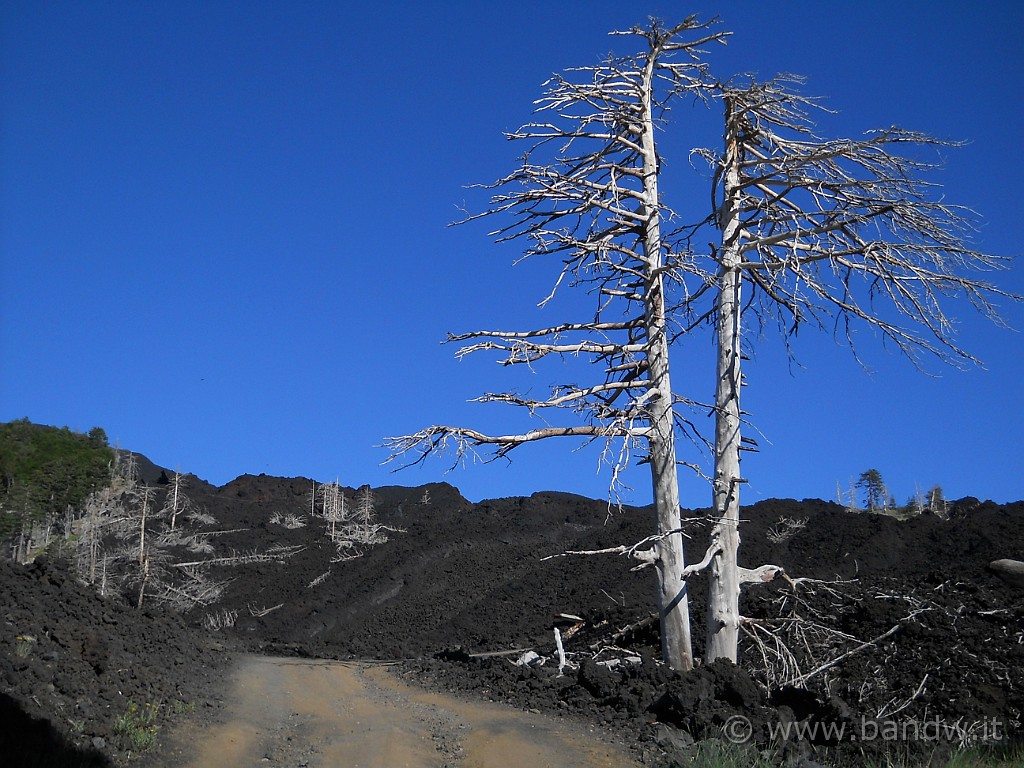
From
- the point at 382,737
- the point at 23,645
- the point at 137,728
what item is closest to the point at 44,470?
the point at 23,645

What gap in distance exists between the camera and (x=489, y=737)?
7785 mm

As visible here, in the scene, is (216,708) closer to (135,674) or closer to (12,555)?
(135,674)

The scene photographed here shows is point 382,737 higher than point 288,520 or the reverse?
the reverse

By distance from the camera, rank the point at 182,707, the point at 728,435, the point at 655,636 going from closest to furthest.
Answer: the point at 182,707, the point at 728,435, the point at 655,636

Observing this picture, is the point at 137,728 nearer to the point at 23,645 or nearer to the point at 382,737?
the point at 23,645

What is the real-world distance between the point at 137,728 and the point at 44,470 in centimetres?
6423

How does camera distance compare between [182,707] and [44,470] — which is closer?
[182,707]

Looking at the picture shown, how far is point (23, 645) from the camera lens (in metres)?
8.53

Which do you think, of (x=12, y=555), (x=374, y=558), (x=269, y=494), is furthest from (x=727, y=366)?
(x=269, y=494)

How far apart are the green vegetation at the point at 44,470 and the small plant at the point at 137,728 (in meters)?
41.1

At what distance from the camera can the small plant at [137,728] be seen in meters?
7.17

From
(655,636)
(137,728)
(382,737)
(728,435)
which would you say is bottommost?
(382,737)

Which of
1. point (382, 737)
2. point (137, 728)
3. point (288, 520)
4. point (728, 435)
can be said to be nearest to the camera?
point (137, 728)

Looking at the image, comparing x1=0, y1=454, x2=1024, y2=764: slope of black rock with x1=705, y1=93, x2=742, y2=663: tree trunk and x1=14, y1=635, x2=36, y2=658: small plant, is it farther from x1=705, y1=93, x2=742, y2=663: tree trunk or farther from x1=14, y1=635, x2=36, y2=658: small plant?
x1=705, y1=93, x2=742, y2=663: tree trunk
